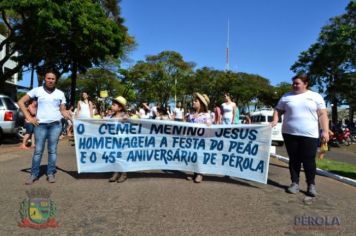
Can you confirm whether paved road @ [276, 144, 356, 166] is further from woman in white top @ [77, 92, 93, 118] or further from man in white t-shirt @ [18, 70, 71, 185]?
man in white t-shirt @ [18, 70, 71, 185]

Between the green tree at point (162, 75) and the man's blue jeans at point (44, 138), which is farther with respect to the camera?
the green tree at point (162, 75)

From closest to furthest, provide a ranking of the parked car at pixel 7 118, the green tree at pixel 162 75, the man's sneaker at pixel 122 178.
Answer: the man's sneaker at pixel 122 178 → the parked car at pixel 7 118 → the green tree at pixel 162 75

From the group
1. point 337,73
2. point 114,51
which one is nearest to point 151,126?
point 114,51

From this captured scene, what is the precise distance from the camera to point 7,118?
50.7 ft

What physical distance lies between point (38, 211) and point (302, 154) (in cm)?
381

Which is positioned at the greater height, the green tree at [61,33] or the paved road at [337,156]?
the green tree at [61,33]

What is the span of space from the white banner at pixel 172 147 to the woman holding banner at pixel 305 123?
0.72 m

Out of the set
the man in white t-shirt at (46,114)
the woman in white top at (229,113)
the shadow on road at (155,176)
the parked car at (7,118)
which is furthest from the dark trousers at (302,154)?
the parked car at (7,118)

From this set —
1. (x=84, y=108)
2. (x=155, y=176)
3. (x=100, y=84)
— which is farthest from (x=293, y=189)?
(x=100, y=84)

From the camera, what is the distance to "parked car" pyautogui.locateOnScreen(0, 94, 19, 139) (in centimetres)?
1540

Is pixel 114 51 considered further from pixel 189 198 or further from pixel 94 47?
pixel 189 198

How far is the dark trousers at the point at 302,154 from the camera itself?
22.7 ft

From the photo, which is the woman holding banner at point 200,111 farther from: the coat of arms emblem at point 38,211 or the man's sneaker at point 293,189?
the coat of arms emblem at point 38,211

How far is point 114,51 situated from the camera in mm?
27266
